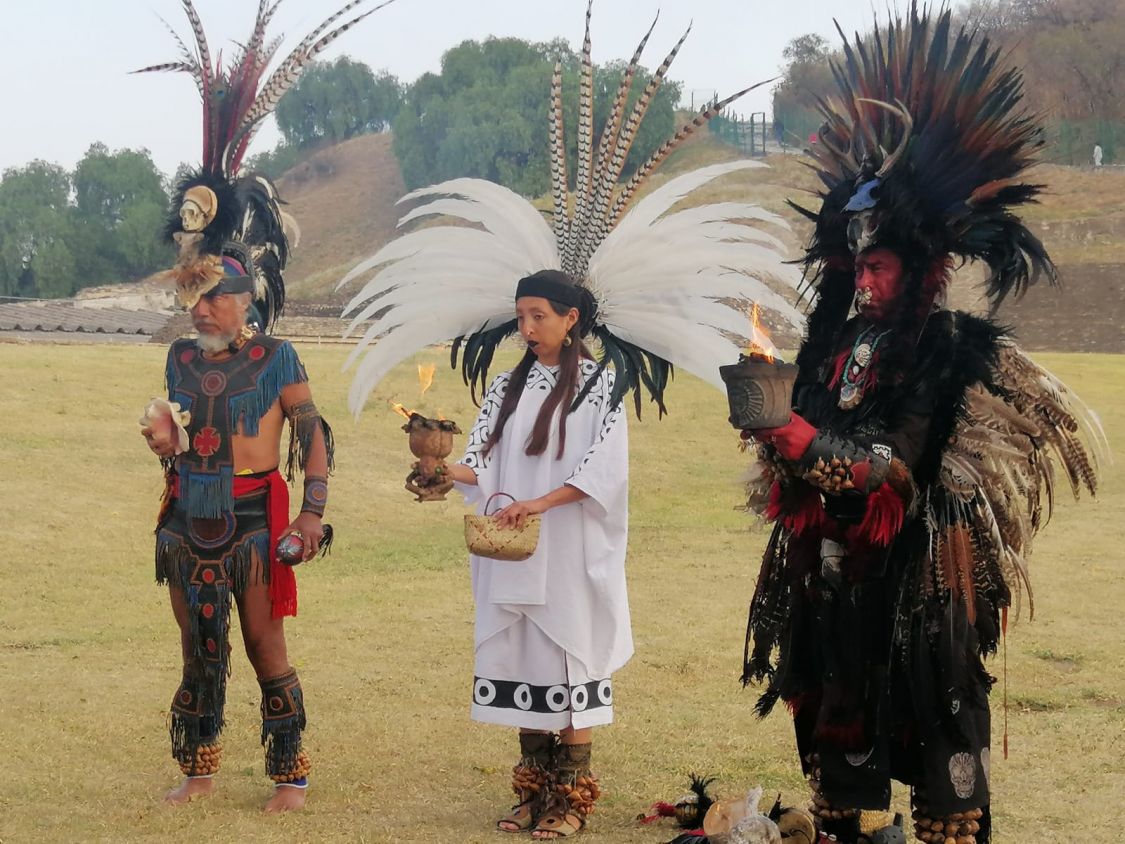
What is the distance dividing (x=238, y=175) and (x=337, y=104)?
3360 inches

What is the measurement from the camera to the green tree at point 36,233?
54.6m

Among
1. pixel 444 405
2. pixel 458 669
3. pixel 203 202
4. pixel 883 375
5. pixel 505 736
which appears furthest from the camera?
pixel 444 405

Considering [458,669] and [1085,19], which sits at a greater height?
[1085,19]

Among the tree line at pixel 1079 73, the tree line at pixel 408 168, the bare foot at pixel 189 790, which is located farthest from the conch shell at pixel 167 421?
the tree line at pixel 1079 73

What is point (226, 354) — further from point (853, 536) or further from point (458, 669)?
point (458, 669)

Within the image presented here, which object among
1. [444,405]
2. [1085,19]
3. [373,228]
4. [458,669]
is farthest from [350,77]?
[458,669]

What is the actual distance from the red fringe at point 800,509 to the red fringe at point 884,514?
212 millimetres

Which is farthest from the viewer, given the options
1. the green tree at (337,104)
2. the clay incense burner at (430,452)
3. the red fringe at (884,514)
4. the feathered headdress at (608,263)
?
the green tree at (337,104)

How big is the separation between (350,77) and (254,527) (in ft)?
282

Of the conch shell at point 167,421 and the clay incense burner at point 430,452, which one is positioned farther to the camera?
the conch shell at point 167,421

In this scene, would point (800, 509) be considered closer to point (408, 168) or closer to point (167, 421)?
point (167, 421)

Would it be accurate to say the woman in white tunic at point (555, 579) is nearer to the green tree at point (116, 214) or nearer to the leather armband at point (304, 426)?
the leather armband at point (304, 426)

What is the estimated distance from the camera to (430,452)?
14.7ft

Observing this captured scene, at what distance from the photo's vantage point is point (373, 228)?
2948 inches
